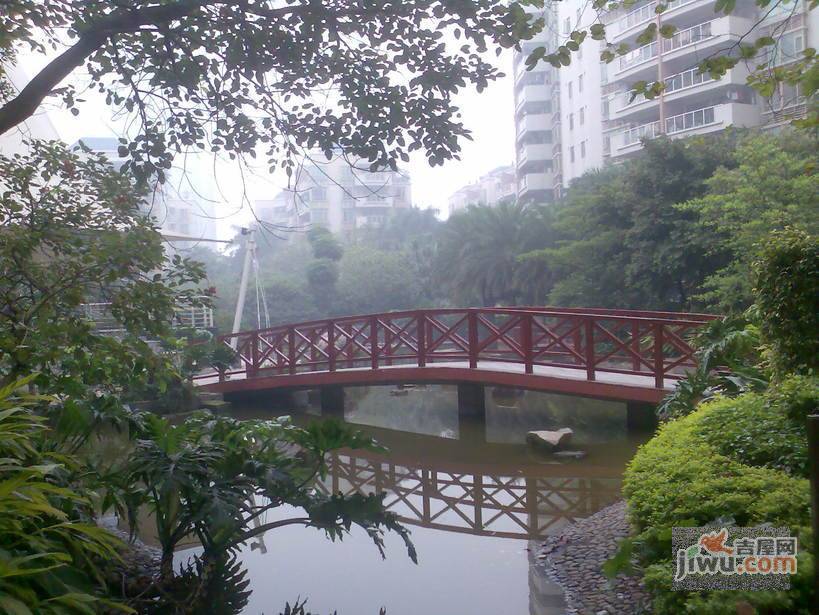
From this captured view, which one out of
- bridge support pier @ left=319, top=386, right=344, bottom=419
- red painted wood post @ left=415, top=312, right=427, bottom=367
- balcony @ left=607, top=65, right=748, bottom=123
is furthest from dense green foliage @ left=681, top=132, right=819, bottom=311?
balcony @ left=607, top=65, right=748, bottom=123

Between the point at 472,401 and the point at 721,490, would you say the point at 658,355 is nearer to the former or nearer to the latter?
the point at 472,401

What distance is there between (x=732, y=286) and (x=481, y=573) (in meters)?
8.22

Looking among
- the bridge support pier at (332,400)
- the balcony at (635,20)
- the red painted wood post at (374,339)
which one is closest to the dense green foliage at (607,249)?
the balcony at (635,20)

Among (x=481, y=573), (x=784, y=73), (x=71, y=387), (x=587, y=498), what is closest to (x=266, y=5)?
(x=71, y=387)

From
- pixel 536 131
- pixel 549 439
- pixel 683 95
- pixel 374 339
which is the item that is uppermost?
pixel 536 131

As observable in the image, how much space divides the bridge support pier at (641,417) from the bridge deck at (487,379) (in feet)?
0.93

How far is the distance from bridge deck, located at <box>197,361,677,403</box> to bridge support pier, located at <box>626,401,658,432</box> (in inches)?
11.1

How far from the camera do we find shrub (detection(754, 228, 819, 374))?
4.37 meters

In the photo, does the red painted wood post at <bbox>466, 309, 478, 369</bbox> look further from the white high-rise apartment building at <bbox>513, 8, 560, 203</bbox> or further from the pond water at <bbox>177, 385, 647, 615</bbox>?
the white high-rise apartment building at <bbox>513, 8, 560, 203</bbox>

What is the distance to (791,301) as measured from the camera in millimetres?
4434

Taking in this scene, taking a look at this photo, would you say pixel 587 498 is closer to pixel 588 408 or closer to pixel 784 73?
pixel 784 73

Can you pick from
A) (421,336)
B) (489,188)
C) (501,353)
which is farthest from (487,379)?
→ (489,188)

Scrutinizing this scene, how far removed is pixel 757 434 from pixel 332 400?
27.4 feet

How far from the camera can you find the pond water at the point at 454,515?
4.13 meters
